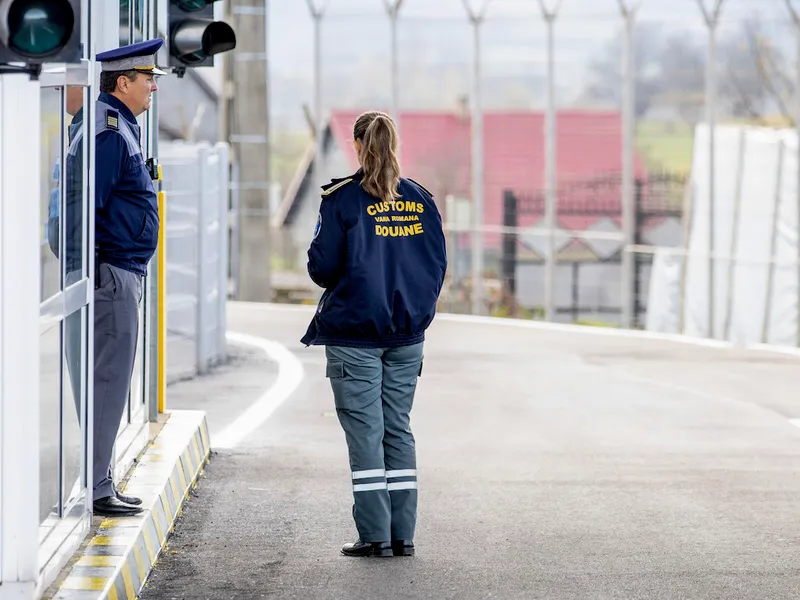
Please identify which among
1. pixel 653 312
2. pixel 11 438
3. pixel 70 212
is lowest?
pixel 653 312

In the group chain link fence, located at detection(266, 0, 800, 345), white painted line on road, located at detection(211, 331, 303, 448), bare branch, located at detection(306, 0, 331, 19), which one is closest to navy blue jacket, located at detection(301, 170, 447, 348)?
white painted line on road, located at detection(211, 331, 303, 448)

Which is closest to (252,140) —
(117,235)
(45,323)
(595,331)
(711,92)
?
(711,92)

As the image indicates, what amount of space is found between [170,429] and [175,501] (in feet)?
4.15

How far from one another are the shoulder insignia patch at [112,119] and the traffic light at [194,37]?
2642mm

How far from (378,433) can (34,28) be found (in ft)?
8.55

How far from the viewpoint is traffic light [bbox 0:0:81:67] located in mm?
4215

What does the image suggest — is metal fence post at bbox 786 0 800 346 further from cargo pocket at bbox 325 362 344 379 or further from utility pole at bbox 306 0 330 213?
cargo pocket at bbox 325 362 344 379

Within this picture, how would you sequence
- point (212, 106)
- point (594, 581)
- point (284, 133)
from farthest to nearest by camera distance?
point (212, 106) < point (284, 133) < point (594, 581)

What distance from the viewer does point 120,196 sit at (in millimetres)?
6090

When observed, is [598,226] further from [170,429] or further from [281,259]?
[170,429]

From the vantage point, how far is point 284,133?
84.1 feet

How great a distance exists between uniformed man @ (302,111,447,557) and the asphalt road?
0.27 m

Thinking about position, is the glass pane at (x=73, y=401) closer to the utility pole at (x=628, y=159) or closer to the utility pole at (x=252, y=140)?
the utility pole at (x=628, y=159)

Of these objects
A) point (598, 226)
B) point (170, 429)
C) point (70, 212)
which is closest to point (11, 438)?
point (70, 212)
